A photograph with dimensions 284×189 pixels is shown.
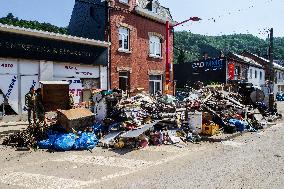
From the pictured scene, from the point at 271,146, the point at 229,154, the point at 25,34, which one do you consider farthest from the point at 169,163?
the point at 25,34

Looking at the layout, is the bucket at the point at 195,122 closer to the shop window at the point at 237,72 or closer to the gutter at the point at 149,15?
the gutter at the point at 149,15

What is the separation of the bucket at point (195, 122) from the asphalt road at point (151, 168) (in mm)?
1817

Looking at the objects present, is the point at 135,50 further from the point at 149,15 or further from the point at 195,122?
the point at 195,122

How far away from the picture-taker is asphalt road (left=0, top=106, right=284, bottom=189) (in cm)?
726

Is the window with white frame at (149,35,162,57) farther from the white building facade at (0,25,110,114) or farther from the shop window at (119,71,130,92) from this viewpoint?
the white building facade at (0,25,110,114)

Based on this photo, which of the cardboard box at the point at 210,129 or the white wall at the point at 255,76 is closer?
the cardboard box at the point at 210,129

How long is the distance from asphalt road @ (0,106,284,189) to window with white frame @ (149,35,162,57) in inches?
598

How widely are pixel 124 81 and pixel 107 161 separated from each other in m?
14.3

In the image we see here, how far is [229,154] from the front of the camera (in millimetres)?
10461

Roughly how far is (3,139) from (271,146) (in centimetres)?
991

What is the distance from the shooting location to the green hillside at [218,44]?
83969 millimetres

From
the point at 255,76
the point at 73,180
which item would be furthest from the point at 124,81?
the point at 255,76

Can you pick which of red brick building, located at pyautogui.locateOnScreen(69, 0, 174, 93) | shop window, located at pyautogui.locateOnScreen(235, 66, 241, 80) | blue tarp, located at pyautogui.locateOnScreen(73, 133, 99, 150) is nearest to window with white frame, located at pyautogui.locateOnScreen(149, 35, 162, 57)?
red brick building, located at pyautogui.locateOnScreen(69, 0, 174, 93)

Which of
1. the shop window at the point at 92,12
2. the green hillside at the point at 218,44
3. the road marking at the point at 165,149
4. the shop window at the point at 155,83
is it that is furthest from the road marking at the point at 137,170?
the green hillside at the point at 218,44
